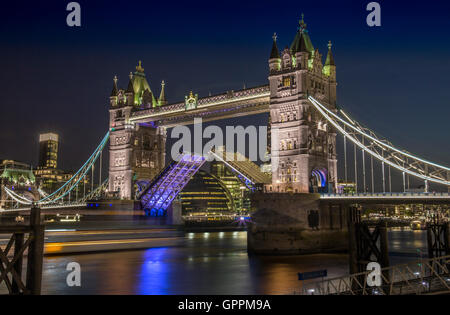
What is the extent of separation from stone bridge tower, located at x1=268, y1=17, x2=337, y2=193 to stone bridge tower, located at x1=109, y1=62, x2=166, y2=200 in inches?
866

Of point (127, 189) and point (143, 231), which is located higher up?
point (127, 189)

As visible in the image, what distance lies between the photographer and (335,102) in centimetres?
4791

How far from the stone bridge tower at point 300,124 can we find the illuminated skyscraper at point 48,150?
138386mm

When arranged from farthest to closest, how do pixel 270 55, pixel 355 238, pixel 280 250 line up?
pixel 270 55 → pixel 280 250 → pixel 355 238

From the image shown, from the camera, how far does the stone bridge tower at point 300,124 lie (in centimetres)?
4400

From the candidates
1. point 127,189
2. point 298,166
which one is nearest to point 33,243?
point 298,166

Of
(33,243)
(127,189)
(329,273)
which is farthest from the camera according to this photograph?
(127,189)

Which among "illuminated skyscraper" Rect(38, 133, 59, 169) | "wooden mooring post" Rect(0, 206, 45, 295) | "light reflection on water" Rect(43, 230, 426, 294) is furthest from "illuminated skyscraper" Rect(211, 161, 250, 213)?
"wooden mooring post" Rect(0, 206, 45, 295)

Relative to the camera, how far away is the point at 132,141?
60.8m

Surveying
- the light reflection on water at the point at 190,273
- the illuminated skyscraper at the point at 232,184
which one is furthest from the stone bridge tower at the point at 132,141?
the illuminated skyscraper at the point at 232,184

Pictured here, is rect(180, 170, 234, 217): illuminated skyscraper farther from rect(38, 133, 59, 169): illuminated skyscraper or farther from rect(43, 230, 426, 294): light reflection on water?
rect(43, 230, 426, 294): light reflection on water
